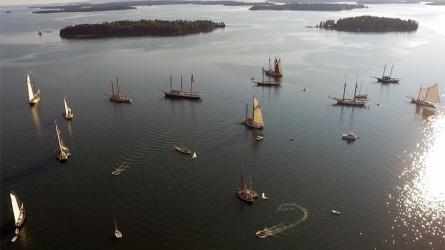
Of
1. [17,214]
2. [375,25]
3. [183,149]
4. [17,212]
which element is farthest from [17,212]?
[375,25]

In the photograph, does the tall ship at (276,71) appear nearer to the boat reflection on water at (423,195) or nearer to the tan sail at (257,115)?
the tan sail at (257,115)

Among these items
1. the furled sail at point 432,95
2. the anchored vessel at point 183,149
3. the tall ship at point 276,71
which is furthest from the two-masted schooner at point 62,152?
the furled sail at point 432,95

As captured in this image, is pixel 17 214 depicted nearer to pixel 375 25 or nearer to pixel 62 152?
pixel 62 152

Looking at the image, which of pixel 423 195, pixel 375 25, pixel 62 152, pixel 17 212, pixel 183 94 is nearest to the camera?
pixel 17 212

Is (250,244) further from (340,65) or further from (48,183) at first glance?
(340,65)

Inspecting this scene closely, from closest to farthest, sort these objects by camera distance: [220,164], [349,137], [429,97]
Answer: [220,164] < [349,137] < [429,97]

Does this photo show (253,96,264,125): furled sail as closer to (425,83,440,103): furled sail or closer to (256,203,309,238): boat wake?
(256,203,309,238): boat wake
